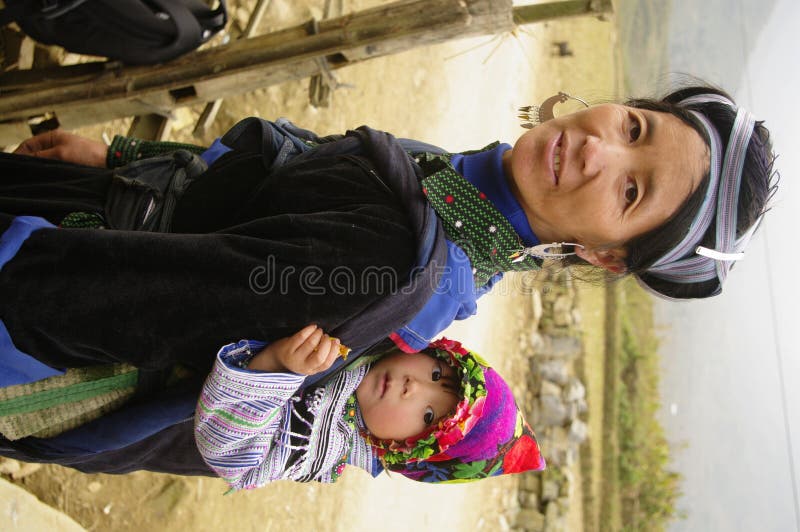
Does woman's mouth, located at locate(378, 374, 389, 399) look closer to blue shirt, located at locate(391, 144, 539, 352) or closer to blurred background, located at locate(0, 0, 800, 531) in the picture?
blue shirt, located at locate(391, 144, 539, 352)

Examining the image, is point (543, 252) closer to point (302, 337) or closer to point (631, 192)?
point (631, 192)

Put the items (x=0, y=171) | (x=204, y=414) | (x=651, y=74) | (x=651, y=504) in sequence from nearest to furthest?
1. (x=204, y=414)
2. (x=0, y=171)
3. (x=651, y=504)
4. (x=651, y=74)

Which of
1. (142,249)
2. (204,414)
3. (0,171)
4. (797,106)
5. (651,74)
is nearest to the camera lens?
(142,249)

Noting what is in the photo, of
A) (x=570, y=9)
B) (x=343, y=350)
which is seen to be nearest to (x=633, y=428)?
(x=570, y=9)

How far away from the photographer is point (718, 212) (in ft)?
4.43

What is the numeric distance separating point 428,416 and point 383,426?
0.12 metres

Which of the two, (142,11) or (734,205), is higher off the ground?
(142,11)

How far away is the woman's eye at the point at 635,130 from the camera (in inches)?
52.2

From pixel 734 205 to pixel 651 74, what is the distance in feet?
17.3

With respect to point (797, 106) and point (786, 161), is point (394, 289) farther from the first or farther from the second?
point (797, 106)

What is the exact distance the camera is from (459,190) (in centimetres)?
126

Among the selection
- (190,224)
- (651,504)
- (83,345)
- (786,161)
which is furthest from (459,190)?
(651,504)

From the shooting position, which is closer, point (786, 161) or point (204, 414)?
point (204, 414)

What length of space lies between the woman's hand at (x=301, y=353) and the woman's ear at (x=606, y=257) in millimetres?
632
